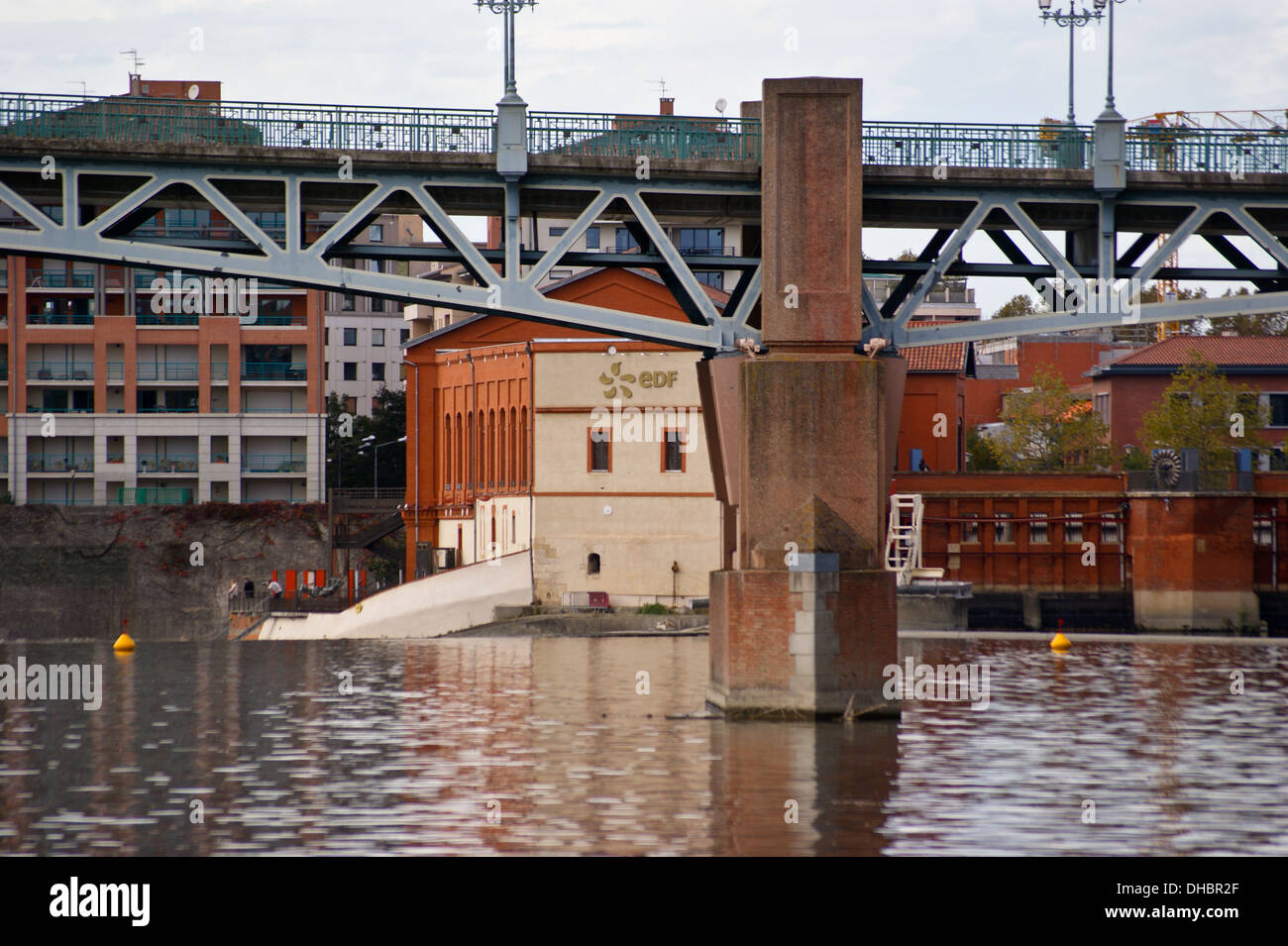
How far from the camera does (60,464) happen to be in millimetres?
91125

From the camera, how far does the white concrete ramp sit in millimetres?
62594

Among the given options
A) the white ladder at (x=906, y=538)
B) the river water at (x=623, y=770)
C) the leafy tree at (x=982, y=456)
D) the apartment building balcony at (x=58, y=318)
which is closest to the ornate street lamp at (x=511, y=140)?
the river water at (x=623, y=770)

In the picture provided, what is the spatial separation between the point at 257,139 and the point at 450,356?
153ft

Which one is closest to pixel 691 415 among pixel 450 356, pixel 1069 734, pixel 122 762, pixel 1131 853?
pixel 450 356

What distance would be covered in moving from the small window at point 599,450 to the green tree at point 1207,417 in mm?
26240

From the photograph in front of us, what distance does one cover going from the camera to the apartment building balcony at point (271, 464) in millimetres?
91812

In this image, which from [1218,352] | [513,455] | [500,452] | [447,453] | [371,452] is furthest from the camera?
[371,452]

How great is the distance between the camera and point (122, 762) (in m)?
25.4

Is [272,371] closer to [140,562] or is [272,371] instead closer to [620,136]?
[140,562]

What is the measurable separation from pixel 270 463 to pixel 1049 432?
124 ft
